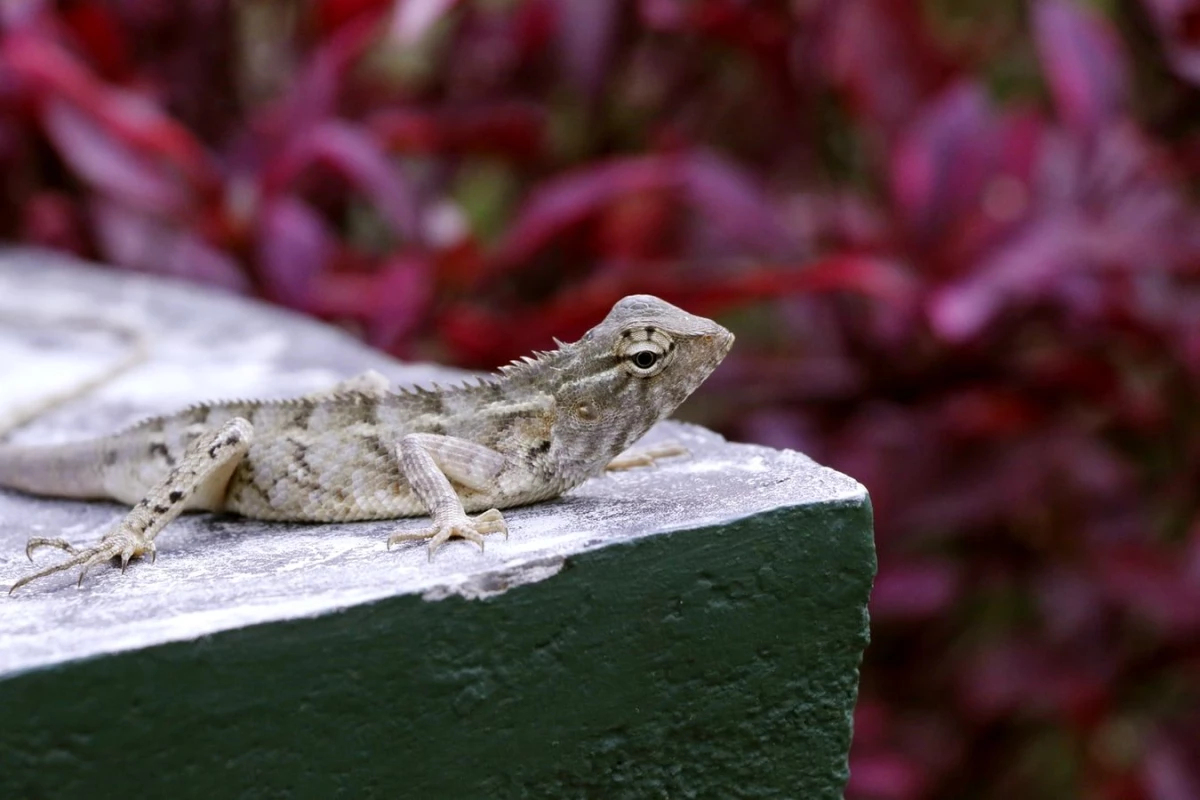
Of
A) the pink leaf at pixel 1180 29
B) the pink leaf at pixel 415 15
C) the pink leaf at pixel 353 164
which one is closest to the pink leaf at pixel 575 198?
the pink leaf at pixel 353 164

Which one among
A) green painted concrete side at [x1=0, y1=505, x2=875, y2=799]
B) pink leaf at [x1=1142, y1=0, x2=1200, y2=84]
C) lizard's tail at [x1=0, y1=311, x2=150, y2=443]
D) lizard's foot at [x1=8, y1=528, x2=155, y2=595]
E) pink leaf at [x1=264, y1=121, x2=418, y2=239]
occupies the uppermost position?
pink leaf at [x1=264, y1=121, x2=418, y2=239]

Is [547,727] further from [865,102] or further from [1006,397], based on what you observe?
[865,102]

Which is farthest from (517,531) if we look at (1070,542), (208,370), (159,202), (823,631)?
(159,202)

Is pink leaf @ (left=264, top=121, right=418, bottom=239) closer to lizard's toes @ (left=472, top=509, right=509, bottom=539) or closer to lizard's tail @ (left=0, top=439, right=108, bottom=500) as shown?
lizard's tail @ (left=0, top=439, right=108, bottom=500)

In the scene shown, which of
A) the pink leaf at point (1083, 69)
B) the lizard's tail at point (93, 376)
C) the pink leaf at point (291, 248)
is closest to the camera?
the lizard's tail at point (93, 376)

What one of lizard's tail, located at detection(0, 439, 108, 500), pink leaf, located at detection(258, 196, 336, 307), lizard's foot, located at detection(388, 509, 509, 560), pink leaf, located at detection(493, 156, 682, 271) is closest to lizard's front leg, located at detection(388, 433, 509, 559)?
lizard's foot, located at detection(388, 509, 509, 560)

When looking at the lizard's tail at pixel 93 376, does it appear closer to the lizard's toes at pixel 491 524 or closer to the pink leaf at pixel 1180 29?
the lizard's toes at pixel 491 524
